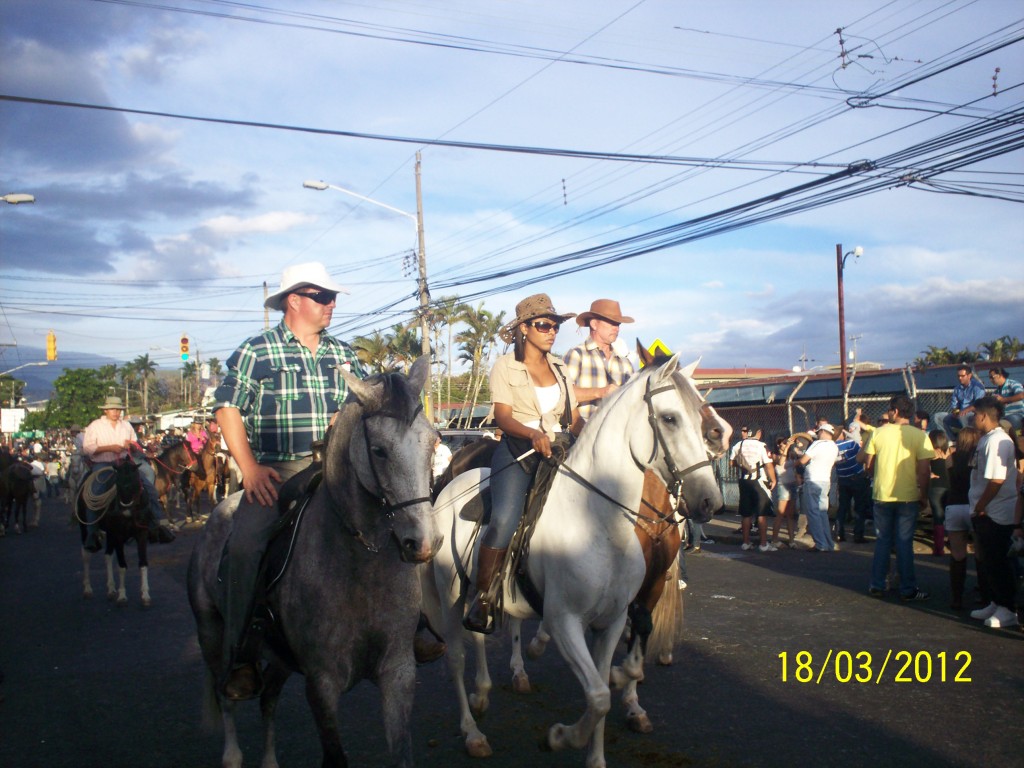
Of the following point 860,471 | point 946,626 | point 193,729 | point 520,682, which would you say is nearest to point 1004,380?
point 860,471

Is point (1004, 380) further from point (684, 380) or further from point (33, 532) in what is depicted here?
point (33, 532)

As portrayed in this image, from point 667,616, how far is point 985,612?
13.9 feet

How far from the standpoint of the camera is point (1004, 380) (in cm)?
1309

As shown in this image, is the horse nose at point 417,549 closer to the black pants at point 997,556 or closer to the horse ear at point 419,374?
the horse ear at point 419,374

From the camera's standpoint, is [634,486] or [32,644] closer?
[634,486]

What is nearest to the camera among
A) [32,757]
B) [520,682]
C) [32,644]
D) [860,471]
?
[32,757]

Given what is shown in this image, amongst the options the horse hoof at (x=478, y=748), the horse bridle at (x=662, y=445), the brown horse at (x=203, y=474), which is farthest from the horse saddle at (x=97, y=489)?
the brown horse at (x=203, y=474)

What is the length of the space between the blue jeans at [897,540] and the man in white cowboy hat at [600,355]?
15.8 feet

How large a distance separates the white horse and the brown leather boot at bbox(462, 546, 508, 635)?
0.49ft

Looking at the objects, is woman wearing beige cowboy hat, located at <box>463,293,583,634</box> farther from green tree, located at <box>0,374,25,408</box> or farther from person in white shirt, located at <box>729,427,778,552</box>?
green tree, located at <box>0,374,25,408</box>

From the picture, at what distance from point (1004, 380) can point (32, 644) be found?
44.4ft

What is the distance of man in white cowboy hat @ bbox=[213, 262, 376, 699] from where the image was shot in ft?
13.9

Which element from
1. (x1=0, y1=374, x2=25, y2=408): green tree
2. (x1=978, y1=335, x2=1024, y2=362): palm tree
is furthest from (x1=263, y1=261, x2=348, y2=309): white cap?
(x1=0, y1=374, x2=25, y2=408): green tree

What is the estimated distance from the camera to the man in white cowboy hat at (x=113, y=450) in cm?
1230
